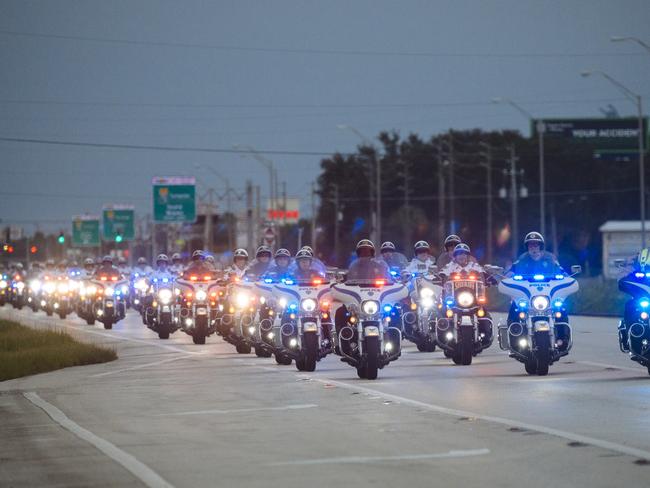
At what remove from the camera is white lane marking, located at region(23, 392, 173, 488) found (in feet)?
39.4

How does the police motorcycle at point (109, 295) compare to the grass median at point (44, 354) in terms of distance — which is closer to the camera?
the grass median at point (44, 354)

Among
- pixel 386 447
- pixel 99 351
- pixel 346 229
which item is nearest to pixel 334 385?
pixel 386 447

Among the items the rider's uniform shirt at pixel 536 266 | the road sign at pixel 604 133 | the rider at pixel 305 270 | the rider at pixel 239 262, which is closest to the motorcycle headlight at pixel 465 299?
the rider's uniform shirt at pixel 536 266

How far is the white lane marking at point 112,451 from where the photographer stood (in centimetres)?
1202

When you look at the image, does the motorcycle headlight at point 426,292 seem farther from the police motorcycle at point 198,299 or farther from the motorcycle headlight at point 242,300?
the police motorcycle at point 198,299

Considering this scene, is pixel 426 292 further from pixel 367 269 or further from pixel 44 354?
pixel 44 354

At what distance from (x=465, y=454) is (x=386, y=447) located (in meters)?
0.90

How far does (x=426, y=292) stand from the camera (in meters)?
28.5

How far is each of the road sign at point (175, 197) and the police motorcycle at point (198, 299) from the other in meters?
59.1

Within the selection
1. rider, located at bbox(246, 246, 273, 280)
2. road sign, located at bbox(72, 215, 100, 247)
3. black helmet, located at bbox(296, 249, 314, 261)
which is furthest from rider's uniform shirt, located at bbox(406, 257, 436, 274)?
road sign, located at bbox(72, 215, 100, 247)

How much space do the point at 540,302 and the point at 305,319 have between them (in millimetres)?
3681

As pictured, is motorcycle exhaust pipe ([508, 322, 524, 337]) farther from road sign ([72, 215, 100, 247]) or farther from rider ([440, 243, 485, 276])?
road sign ([72, 215, 100, 247])

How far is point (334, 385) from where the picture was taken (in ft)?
69.5

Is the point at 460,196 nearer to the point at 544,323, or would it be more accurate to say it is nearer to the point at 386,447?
the point at 544,323
